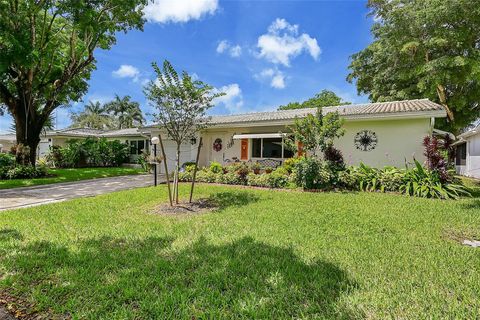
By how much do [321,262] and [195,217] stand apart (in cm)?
427

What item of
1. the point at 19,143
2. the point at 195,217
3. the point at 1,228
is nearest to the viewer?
the point at 1,228

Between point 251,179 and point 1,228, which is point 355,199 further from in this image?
point 1,228

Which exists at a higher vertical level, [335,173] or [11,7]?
[11,7]

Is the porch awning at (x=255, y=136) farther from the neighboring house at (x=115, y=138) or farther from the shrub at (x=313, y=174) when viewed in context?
the neighboring house at (x=115, y=138)

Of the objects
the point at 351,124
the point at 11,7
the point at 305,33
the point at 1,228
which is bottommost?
the point at 1,228

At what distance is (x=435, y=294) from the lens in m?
3.44

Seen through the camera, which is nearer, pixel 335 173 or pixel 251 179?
pixel 335 173

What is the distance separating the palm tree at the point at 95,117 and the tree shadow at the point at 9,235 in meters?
53.7

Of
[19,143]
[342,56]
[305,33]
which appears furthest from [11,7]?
[342,56]

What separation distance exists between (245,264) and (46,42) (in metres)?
19.5

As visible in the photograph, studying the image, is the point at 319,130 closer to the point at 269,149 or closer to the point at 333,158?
the point at 333,158

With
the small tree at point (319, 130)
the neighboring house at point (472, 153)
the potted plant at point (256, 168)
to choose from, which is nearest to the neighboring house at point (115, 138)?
the potted plant at point (256, 168)

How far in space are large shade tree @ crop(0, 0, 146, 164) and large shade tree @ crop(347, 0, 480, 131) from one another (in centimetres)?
1962

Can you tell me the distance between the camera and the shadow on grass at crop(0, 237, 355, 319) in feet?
10.5
